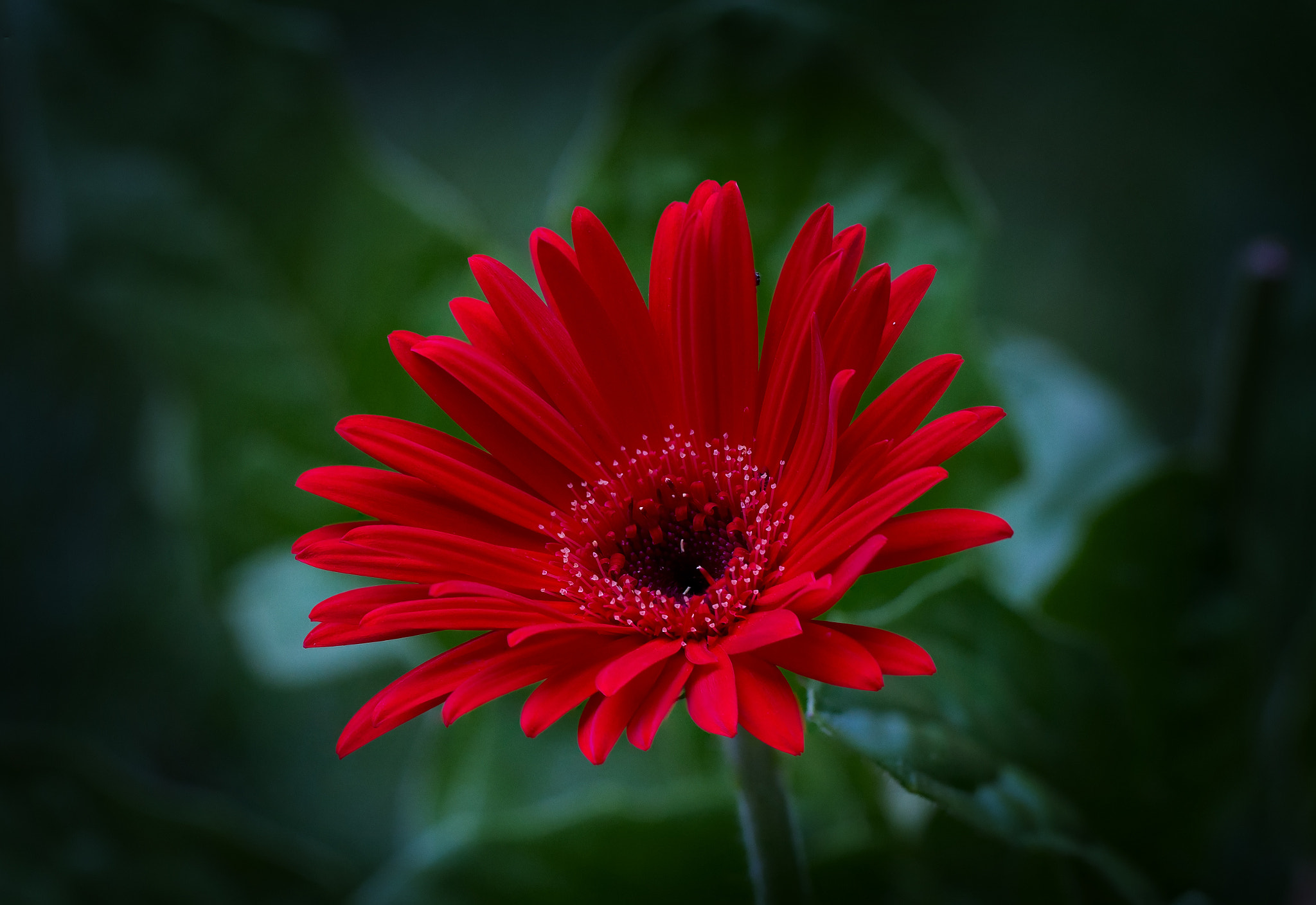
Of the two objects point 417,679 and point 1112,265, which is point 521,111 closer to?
point 1112,265

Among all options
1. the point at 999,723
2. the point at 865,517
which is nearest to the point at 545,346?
the point at 865,517

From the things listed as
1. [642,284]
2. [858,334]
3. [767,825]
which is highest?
[642,284]

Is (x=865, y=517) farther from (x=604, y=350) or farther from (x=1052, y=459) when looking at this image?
(x=1052, y=459)

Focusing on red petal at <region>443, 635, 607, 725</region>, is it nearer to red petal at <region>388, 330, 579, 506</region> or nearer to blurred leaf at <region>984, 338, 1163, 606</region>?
red petal at <region>388, 330, 579, 506</region>

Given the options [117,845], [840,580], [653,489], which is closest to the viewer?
[840,580]

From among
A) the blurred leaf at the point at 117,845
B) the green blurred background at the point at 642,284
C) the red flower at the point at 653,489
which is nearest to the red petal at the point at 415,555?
the red flower at the point at 653,489

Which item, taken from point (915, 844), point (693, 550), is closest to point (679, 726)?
point (915, 844)

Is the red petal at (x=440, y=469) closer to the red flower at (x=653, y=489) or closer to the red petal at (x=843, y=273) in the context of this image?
Answer: the red flower at (x=653, y=489)
